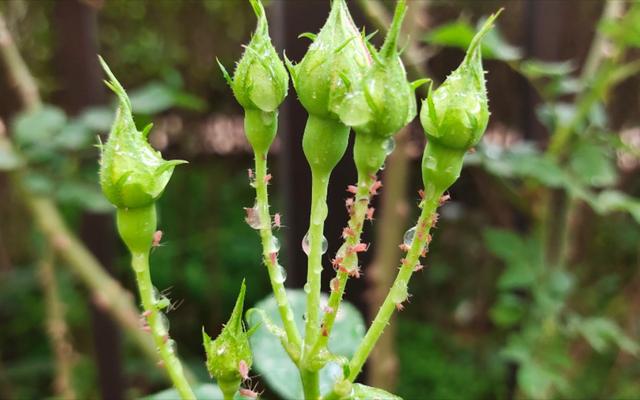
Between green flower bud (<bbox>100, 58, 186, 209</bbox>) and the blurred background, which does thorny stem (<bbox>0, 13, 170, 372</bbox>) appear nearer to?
the blurred background

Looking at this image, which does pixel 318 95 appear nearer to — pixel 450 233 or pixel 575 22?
pixel 575 22

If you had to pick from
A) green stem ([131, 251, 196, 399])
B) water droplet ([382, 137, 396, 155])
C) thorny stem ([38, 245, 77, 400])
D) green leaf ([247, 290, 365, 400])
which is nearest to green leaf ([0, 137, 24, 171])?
thorny stem ([38, 245, 77, 400])

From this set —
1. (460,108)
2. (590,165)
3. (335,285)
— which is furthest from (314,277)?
(590,165)

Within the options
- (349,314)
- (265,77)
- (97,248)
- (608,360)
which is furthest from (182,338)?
(265,77)

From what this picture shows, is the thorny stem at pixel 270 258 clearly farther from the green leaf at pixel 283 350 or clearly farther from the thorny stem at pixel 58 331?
the thorny stem at pixel 58 331

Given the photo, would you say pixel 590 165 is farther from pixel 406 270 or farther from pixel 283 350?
pixel 406 270
